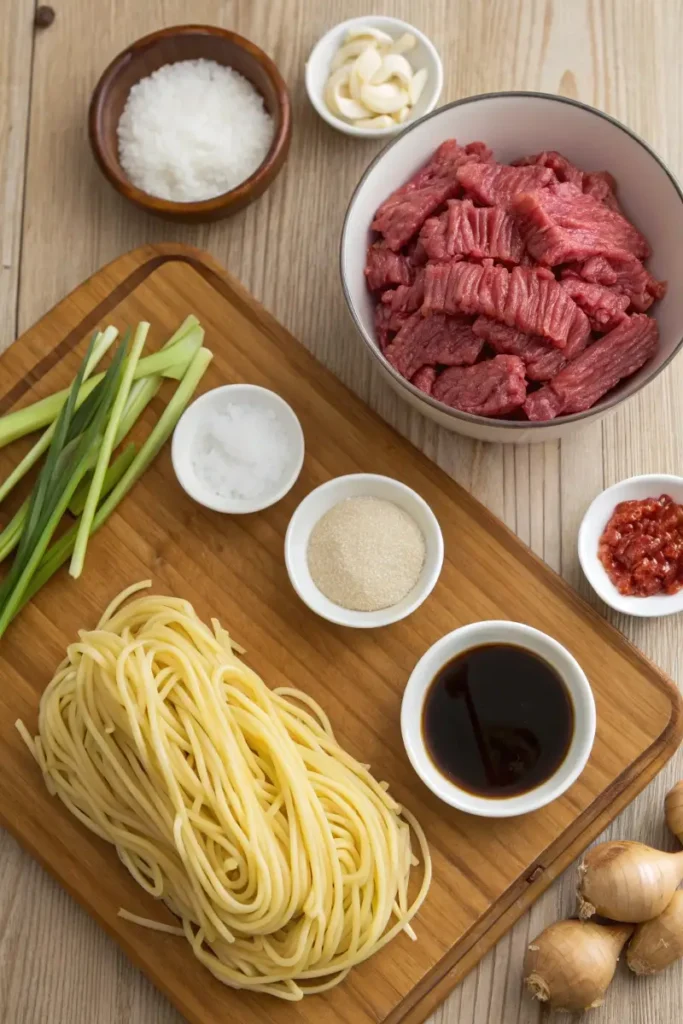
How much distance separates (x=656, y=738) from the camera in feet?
8.66

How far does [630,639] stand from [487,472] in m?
0.57

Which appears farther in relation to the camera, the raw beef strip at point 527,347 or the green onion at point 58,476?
the green onion at point 58,476

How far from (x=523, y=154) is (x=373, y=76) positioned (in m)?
0.49

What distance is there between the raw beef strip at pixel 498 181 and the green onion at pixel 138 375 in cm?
78

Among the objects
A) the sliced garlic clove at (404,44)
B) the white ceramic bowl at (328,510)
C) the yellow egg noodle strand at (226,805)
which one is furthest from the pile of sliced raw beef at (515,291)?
the yellow egg noodle strand at (226,805)

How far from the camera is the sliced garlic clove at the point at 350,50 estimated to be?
9.43 feet

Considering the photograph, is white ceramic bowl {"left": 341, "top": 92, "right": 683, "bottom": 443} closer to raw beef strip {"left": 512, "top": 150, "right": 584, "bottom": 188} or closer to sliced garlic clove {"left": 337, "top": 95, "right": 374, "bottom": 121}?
raw beef strip {"left": 512, "top": 150, "right": 584, "bottom": 188}

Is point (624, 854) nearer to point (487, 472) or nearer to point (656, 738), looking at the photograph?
point (656, 738)

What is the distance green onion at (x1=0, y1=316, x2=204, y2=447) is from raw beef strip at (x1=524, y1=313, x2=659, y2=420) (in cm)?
90

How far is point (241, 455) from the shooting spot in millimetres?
2693

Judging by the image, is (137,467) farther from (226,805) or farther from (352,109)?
(352,109)

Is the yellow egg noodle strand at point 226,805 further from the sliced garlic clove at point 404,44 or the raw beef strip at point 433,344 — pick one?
the sliced garlic clove at point 404,44

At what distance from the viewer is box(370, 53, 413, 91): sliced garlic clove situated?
286cm

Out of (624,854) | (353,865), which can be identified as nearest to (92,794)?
(353,865)
